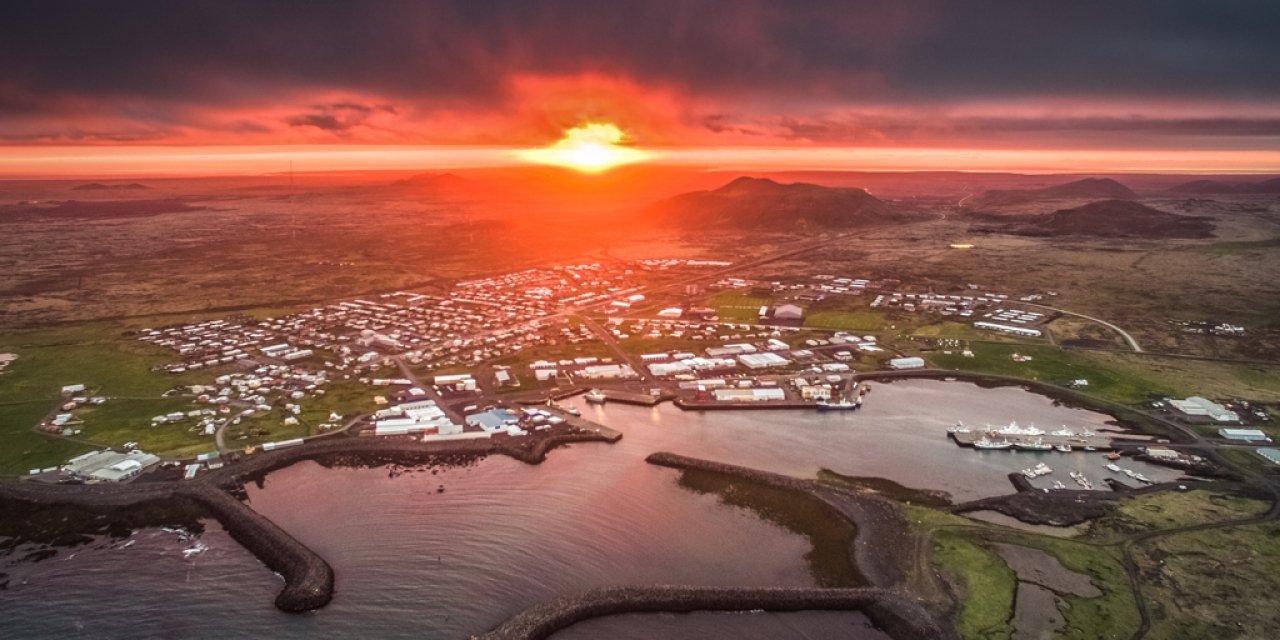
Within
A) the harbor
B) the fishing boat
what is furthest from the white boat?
the fishing boat

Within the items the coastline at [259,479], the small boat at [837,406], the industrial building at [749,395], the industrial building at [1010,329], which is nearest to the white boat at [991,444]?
the small boat at [837,406]

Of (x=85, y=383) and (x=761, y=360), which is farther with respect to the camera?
(x=761, y=360)

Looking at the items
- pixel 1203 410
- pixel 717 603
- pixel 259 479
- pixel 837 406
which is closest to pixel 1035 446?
pixel 837 406

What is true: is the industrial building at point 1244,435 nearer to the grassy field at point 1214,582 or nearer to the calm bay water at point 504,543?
the calm bay water at point 504,543

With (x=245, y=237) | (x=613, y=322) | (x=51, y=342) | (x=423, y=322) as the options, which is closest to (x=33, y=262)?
(x=245, y=237)

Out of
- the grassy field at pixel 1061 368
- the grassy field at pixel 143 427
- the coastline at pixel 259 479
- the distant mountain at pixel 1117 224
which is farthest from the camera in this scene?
the distant mountain at pixel 1117 224

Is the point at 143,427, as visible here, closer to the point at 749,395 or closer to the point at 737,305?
the point at 749,395

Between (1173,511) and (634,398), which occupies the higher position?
(634,398)
